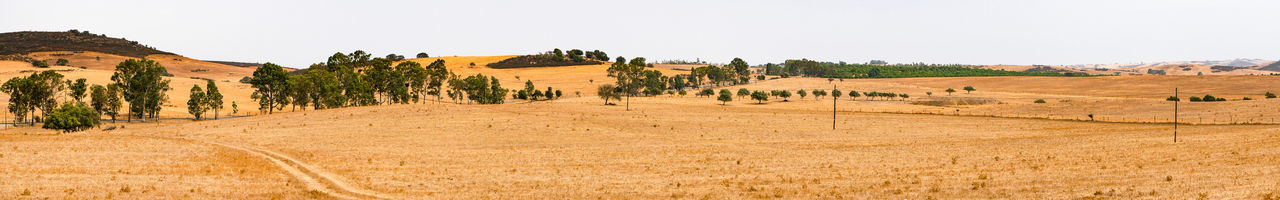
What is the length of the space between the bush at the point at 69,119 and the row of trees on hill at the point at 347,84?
27471 mm

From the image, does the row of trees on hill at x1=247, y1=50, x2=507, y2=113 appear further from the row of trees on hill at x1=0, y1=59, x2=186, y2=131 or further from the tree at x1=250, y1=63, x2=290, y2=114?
the row of trees on hill at x1=0, y1=59, x2=186, y2=131

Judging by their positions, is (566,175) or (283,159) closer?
(566,175)

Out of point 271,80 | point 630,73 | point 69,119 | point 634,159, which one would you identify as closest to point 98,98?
point 271,80

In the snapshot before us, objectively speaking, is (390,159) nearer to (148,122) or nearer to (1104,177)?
(1104,177)

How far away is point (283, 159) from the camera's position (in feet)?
166

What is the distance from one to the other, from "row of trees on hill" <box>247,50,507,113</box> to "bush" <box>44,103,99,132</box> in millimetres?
27471

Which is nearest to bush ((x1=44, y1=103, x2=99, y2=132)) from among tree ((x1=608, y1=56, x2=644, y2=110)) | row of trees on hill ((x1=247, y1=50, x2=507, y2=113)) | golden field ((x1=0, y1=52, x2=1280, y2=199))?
golden field ((x1=0, y1=52, x2=1280, y2=199))

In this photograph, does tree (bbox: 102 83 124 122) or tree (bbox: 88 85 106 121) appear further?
tree (bbox: 88 85 106 121)

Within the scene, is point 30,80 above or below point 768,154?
above

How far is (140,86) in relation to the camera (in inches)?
3706

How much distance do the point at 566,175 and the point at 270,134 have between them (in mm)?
39313

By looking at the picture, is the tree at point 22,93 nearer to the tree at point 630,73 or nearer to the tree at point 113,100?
the tree at point 113,100

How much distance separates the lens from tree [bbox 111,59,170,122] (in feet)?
308

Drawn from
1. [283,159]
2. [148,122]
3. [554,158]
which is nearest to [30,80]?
[148,122]
